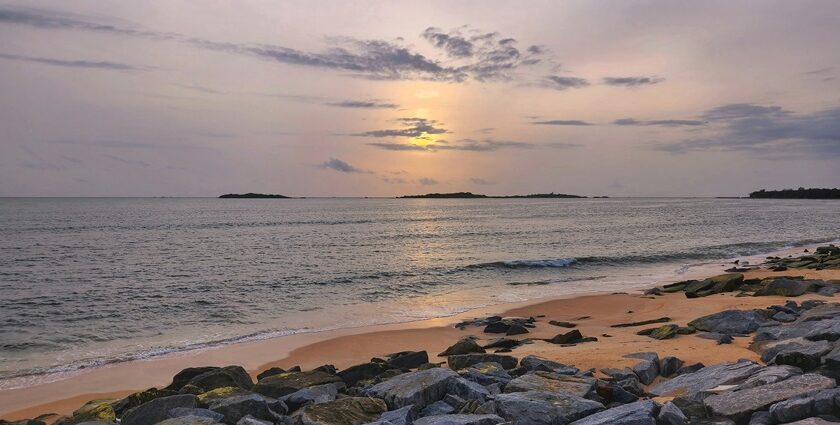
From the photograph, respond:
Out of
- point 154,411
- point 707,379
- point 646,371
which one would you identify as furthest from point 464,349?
point 154,411

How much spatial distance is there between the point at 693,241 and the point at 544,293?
32642mm

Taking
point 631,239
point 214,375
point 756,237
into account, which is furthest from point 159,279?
point 756,237

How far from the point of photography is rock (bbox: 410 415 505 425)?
6941mm

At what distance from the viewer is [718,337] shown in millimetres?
12922

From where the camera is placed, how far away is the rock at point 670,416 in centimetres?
665

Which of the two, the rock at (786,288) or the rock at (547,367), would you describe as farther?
the rock at (786,288)

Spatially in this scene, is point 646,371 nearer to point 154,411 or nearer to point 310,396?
point 310,396

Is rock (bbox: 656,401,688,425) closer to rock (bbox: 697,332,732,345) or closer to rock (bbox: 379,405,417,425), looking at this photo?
rock (bbox: 379,405,417,425)

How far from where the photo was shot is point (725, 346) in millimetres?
12141

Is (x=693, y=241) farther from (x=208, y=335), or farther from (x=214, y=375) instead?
(x=214, y=375)

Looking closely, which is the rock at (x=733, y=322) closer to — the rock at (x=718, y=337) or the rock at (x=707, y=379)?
the rock at (x=718, y=337)

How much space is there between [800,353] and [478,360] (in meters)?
5.66

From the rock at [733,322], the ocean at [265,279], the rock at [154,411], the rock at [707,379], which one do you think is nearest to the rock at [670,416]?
the rock at [707,379]

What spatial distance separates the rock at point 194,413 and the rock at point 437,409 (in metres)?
2.82
